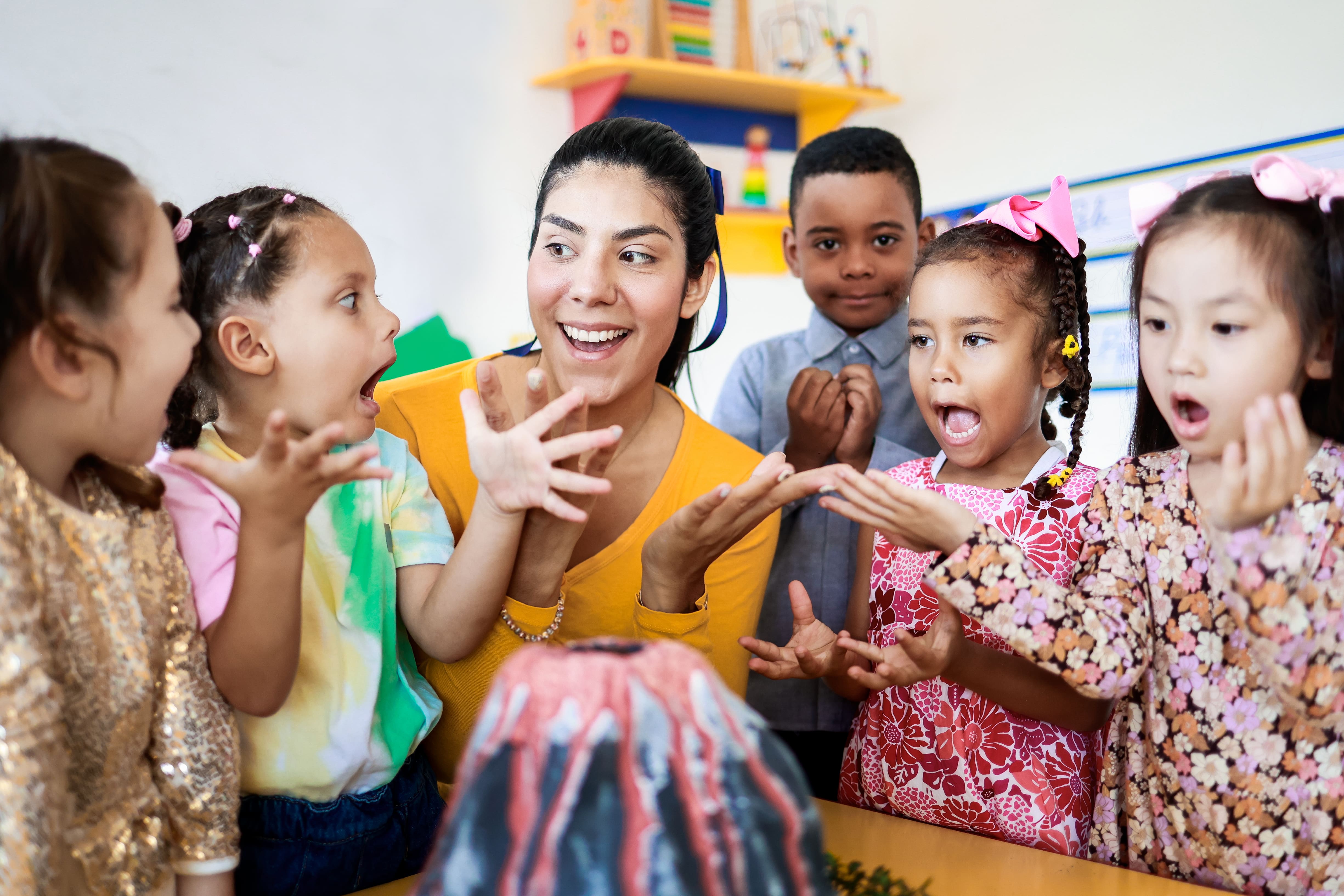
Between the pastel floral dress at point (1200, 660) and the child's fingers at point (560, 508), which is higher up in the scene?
the child's fingers at point (560, 508)

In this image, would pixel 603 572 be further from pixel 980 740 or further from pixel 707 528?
pixel 980 740

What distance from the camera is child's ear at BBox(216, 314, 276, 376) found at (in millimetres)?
1107

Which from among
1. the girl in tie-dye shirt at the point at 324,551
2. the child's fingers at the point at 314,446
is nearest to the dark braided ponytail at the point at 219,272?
the girl in tie-dye shirt at the point at 324,551

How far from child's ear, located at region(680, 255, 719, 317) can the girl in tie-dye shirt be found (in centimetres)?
47

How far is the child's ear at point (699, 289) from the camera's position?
4.99 feet

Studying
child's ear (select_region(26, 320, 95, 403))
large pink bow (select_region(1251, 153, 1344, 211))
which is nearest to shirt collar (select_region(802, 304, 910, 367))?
large pink bow (select_region(1251, 153, 1344, 211))

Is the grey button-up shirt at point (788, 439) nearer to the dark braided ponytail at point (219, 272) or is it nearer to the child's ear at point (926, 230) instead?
the child's ear at point (926, 230)

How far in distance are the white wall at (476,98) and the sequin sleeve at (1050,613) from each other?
1.82 m

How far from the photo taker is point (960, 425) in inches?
53.7

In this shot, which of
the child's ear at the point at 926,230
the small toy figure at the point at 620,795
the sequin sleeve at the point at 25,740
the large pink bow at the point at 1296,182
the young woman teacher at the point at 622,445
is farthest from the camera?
the child's ear at the point at 926,230

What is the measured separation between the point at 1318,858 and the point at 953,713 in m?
0.40

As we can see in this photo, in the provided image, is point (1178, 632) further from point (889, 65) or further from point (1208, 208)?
point (889, 65)

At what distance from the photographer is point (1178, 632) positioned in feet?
3.57

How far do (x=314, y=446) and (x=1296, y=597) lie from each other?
33.0 inches
